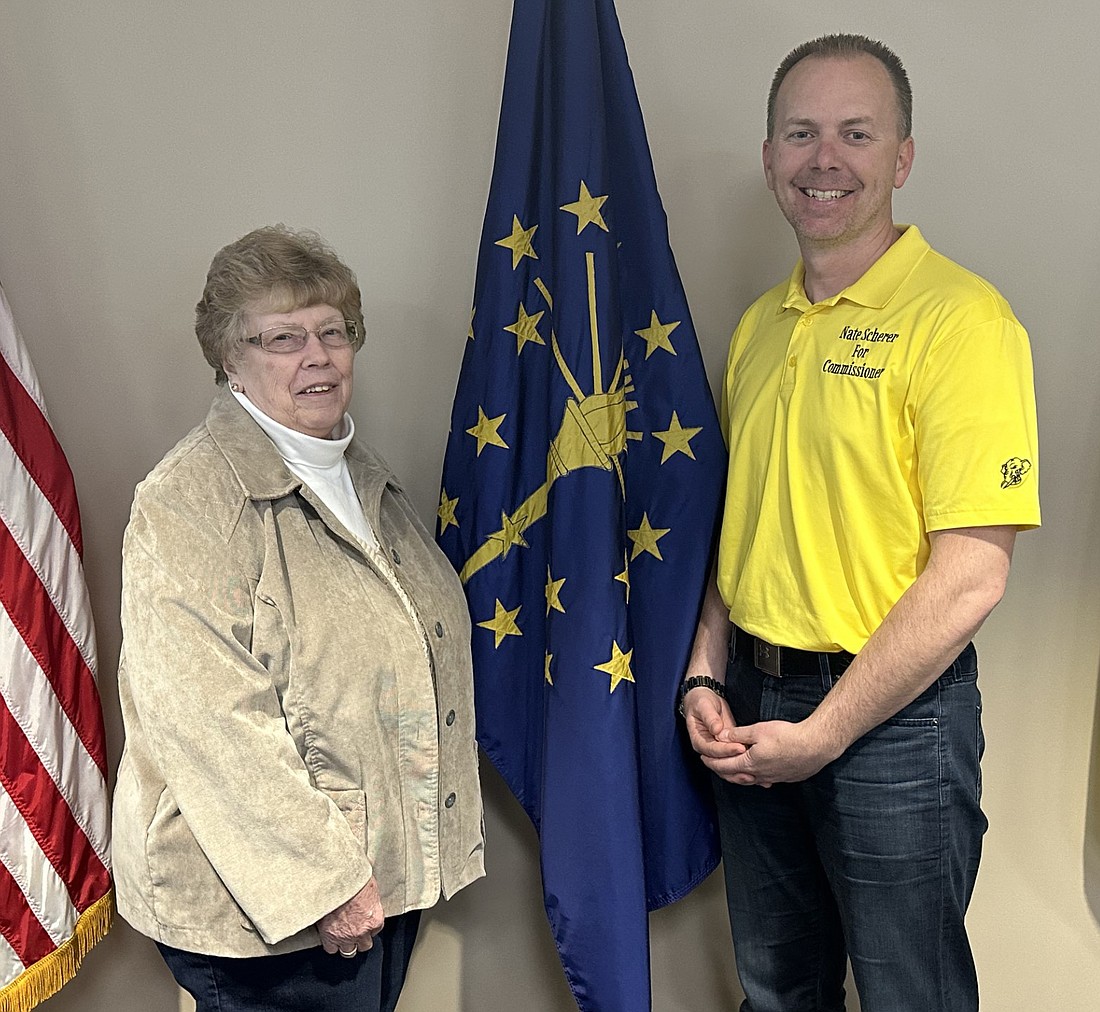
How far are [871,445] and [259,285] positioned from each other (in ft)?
2.90

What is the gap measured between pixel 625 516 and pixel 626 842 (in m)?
0.54

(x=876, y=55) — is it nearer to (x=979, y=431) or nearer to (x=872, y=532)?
(x=979, y=431)

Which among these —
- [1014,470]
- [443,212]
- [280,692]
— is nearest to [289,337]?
[280,692]

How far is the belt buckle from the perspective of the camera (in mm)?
1693

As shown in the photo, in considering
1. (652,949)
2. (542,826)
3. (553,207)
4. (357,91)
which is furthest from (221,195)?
(652,949)

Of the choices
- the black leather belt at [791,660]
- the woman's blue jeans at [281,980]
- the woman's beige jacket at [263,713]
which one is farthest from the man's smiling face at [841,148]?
the woman's blue jeans at [281,980]

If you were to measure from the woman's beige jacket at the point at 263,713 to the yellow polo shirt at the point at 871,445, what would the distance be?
535 mm

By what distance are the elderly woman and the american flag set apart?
28 cm

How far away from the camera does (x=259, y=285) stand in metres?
1.57

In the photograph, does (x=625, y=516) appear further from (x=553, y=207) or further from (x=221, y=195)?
(x=221, y=195)

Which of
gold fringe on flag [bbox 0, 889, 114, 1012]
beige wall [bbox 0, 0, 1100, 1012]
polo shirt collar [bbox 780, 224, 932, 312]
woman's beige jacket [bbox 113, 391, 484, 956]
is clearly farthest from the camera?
beige wall [bbox 0, 0, 1100, 1012]

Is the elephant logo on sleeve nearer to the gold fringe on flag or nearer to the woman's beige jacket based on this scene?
the woman's beige jacket

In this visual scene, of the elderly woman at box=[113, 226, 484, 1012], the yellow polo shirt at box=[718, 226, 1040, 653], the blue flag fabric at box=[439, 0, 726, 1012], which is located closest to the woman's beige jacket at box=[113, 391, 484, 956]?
the elderly woman at box=[113, 226, 484, 1012]

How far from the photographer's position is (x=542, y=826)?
74.5 inches
